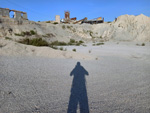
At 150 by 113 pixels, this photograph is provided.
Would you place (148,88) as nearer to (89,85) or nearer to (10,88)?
(89,85)

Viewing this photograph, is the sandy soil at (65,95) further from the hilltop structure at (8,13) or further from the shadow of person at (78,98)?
the hilltop structure at (8,13)

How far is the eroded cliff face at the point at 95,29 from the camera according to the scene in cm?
2119

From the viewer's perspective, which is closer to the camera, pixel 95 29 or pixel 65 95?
pixel 65 95

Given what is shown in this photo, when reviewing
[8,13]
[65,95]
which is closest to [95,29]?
[8,13]

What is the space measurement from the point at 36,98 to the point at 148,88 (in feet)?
9.82

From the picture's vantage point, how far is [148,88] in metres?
2.84

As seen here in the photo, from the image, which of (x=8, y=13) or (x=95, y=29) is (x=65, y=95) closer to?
(x=8, y=13)

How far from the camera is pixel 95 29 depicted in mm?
33469

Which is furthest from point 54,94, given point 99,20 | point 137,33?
point 99,20

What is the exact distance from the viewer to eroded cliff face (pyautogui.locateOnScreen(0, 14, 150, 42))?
2119 centimetres

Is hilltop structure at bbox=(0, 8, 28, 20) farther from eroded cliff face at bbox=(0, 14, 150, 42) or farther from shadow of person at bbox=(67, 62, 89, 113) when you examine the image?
shadow of person at bbox=(67, 62, 89, 113)

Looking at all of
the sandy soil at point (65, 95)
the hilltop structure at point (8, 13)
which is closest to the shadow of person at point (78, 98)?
the sandy soil at point (65, 95)

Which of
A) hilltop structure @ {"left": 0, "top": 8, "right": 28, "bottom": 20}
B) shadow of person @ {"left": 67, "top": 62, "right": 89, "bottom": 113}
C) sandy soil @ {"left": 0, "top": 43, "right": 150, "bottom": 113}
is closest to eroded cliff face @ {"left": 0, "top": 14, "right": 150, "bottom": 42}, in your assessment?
hilltop structure @ {"left": 0, "top": 8, "right": 28, "bottom": 20}

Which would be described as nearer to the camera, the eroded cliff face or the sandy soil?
the sandy soil
